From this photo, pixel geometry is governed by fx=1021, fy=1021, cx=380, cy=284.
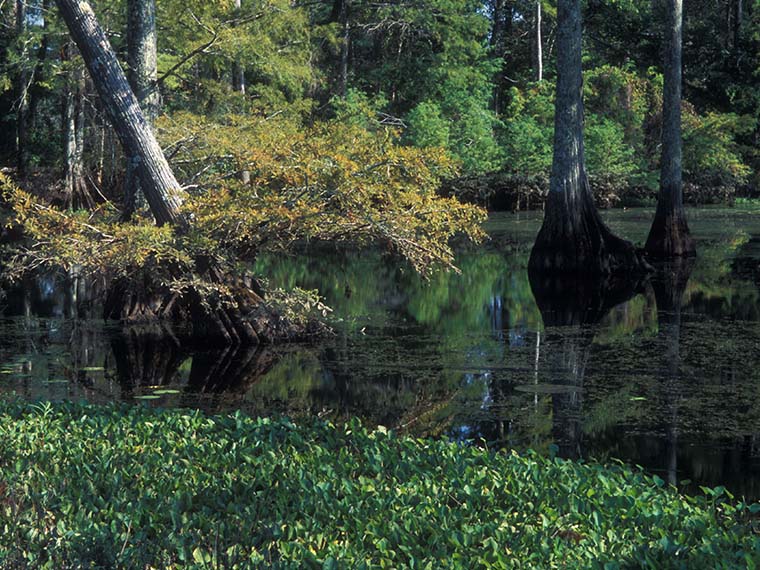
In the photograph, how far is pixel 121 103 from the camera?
39.7ft

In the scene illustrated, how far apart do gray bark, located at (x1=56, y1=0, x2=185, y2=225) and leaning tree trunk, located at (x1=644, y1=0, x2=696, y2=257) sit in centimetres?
1106

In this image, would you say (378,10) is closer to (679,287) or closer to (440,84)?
(440,84)

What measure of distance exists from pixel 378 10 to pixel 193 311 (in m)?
23.6

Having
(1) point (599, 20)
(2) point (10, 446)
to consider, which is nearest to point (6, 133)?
(1) point (599, 20)

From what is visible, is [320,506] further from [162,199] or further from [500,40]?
[500,40]

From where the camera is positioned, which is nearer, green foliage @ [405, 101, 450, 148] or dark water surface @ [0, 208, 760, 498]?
dark water surface @ [0, 208, 760, 498]

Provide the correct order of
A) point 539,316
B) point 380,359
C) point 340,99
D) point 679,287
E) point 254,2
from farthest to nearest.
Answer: point 340,99
point 254,2
point 679,287
point 539,316
point 380,359

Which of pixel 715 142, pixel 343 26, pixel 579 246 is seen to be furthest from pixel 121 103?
pixel 715 142

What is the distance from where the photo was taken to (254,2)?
86.8 feet

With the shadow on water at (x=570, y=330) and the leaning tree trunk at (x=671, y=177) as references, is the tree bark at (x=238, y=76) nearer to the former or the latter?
the leaning tree trunk at (x=671, y=177)

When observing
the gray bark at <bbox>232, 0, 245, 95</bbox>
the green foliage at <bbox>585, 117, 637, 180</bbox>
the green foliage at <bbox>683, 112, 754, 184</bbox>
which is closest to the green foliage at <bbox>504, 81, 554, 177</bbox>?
the green foliage at <bbox>585, 117, 637, 180</bbox>

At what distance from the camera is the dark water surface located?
746cm

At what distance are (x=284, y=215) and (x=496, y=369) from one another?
2889 mm

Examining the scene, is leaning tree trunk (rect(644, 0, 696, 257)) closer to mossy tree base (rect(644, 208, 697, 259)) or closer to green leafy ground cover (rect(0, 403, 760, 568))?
mossy tree base (rect(644, 208, 697, 259))
